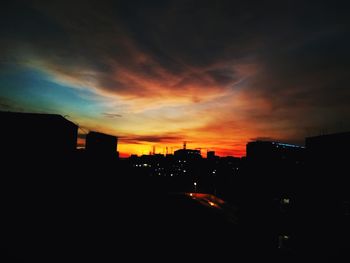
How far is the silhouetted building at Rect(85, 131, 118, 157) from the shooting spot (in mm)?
34438

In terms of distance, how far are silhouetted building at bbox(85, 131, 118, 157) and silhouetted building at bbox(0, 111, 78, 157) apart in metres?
9.50

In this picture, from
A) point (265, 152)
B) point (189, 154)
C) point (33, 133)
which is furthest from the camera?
point (189, 154)

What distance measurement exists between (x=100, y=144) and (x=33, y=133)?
12.6 m

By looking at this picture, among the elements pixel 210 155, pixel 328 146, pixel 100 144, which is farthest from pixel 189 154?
pixel 328 146

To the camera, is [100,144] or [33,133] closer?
[33,133]

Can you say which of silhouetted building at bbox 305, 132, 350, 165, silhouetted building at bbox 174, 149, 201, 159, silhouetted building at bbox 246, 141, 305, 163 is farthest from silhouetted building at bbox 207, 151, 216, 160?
silhouetted building at bbox 305, 132, 350, 165

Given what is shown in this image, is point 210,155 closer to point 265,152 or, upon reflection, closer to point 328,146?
point 265,152

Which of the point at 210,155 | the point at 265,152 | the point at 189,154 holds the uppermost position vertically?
the point at 189,154

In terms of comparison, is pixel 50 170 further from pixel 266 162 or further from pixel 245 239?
pixel 266 162

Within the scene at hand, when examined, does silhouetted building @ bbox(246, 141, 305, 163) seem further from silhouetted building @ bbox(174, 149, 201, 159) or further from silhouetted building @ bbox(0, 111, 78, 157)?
silhouetted building @ bbox(174, 149, 201, 159)

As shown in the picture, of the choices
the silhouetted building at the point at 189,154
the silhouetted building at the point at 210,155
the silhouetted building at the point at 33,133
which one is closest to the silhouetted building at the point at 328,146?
the silhouetted building at the point at 33,133

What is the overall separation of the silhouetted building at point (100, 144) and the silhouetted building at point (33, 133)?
950 centimetres

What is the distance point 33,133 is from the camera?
895 inches

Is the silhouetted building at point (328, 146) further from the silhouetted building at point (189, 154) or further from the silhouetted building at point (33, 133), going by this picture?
the silhouetted building at point (189, 154)
